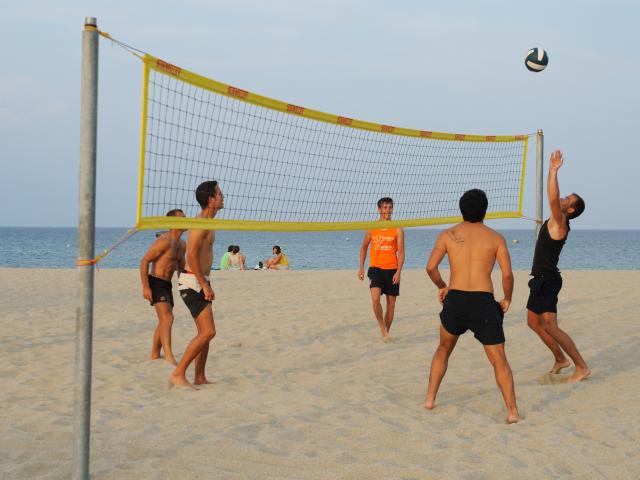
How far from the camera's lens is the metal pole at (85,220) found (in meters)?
3.14

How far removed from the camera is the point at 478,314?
4.60m

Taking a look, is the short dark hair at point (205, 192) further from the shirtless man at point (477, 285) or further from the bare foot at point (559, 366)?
the bare foot at point (559, 366)

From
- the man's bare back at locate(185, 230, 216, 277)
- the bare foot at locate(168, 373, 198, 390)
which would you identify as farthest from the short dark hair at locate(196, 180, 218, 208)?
the bare foot at locate(168, 373, 198, 390)

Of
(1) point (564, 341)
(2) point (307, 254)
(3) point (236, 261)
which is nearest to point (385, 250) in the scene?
(1) point (564, 341)

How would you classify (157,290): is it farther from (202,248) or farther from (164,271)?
(202,248)

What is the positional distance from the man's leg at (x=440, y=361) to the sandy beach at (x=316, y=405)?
0.31 ft

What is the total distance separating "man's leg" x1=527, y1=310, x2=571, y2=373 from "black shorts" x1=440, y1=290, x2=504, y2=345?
4.45 ft

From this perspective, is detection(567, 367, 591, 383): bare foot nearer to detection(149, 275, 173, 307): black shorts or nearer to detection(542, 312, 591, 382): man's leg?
detection(542, 312, 591, 382): man's leg

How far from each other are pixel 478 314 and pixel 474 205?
708mm

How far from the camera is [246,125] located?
213 inches

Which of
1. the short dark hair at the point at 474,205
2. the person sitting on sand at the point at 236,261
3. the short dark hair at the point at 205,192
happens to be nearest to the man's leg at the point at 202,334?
the short dark hair at the point at 205,192

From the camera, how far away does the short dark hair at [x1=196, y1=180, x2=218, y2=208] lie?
517 centimetres

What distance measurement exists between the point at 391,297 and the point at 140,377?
10.4 ft

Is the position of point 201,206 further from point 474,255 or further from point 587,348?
point 587,348
